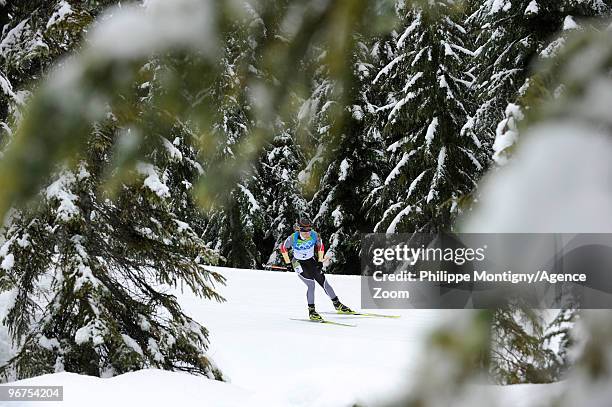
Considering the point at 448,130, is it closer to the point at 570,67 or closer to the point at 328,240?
the point at 328,240

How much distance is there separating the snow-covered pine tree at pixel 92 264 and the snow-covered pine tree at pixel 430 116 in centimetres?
902

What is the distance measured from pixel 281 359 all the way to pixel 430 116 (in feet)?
28.2

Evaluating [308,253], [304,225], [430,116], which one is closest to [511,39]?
[430,116]

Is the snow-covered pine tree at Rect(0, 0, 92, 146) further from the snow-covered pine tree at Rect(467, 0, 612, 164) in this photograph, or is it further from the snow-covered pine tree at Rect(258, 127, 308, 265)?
the snow-covered pine tree at Rect(258, 127, 308, 265)

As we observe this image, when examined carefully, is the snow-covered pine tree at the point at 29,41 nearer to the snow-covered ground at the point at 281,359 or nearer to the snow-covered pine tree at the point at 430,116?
the snow-covered ground at the point at 281,359

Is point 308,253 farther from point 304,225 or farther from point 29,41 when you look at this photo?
point 29,41

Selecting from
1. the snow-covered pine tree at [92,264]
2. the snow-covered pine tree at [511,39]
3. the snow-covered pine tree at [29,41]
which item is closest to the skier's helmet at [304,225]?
the snow-covered pine tree at [511,39]

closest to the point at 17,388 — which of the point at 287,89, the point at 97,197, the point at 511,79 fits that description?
the point at 97,197

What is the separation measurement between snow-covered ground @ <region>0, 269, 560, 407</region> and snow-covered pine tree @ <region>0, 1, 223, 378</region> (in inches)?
31.9

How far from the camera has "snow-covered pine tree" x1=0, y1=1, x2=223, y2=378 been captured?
601 cm

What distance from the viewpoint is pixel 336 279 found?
17.2m

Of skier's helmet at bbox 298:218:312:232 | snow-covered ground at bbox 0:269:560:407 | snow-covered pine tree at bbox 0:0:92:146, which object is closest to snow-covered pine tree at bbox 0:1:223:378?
snow-covered pine tree at bbox 0:0:92:146

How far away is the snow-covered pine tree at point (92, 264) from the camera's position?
6.01m

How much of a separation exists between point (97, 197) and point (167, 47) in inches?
229
